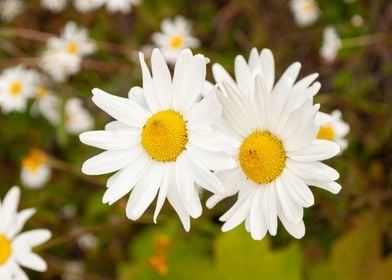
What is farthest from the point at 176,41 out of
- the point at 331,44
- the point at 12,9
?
the point at 12,9

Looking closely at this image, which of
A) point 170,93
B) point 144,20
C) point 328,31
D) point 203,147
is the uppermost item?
point 144,20

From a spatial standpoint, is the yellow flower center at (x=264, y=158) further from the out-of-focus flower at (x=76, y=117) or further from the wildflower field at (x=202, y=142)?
the out-of-focus flower at (x=76, y=117)

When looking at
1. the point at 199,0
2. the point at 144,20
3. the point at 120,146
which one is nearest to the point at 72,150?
the point at 144,20

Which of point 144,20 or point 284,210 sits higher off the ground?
point 144,20

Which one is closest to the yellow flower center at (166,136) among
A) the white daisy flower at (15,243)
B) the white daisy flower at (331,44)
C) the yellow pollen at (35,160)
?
the white daisy flower at (15,243)

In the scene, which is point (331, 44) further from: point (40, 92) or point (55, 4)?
point (55, 4)

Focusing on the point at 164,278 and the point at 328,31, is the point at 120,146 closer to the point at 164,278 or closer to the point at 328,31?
the point at 164,278

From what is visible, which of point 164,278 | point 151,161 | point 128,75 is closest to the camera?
point 151,161

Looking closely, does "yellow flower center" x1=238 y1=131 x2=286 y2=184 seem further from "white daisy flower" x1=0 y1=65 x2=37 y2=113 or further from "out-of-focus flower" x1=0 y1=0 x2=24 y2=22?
"out-of-focus flower" x1=0 y1=0 x2=24 y2=22
